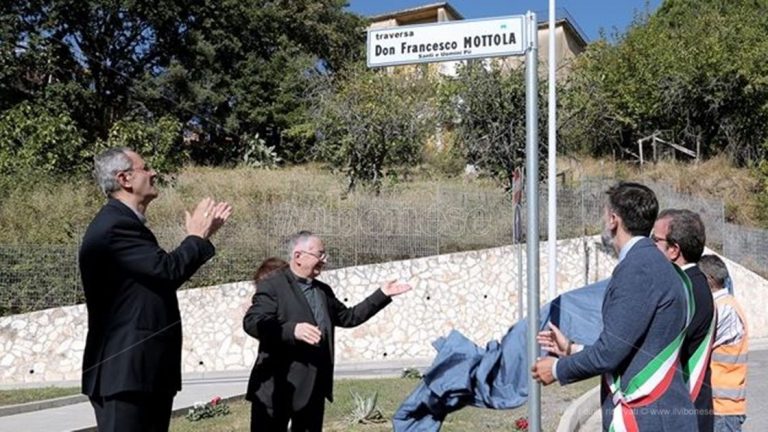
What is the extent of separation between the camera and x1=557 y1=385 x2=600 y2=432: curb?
8.24 metres

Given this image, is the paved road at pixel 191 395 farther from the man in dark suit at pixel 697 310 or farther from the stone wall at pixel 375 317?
the man in dark suit at pixel 697 310

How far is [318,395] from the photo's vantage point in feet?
16.7

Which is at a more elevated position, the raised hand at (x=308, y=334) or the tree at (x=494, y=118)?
the tree at (x=494, y=118)

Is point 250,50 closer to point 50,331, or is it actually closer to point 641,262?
point 50,331

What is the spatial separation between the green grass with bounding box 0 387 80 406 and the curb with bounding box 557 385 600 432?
733cm

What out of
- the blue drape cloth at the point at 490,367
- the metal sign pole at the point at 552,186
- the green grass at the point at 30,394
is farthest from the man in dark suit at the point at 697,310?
the metal sign pole at the point at 552,186

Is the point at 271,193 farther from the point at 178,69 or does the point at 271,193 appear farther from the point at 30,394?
the point at 178,69

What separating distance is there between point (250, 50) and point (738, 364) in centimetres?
3516

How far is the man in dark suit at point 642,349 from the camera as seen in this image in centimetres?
320

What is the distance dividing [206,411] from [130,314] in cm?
578

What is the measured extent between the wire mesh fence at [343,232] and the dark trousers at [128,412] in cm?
1307

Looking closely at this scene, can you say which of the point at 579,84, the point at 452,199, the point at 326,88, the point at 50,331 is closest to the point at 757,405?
the point at 452,199

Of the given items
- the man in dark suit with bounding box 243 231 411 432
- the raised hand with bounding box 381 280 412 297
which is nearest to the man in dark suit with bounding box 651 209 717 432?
the raised hand with bounding box 381 280 412 297

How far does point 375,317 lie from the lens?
1766cm
